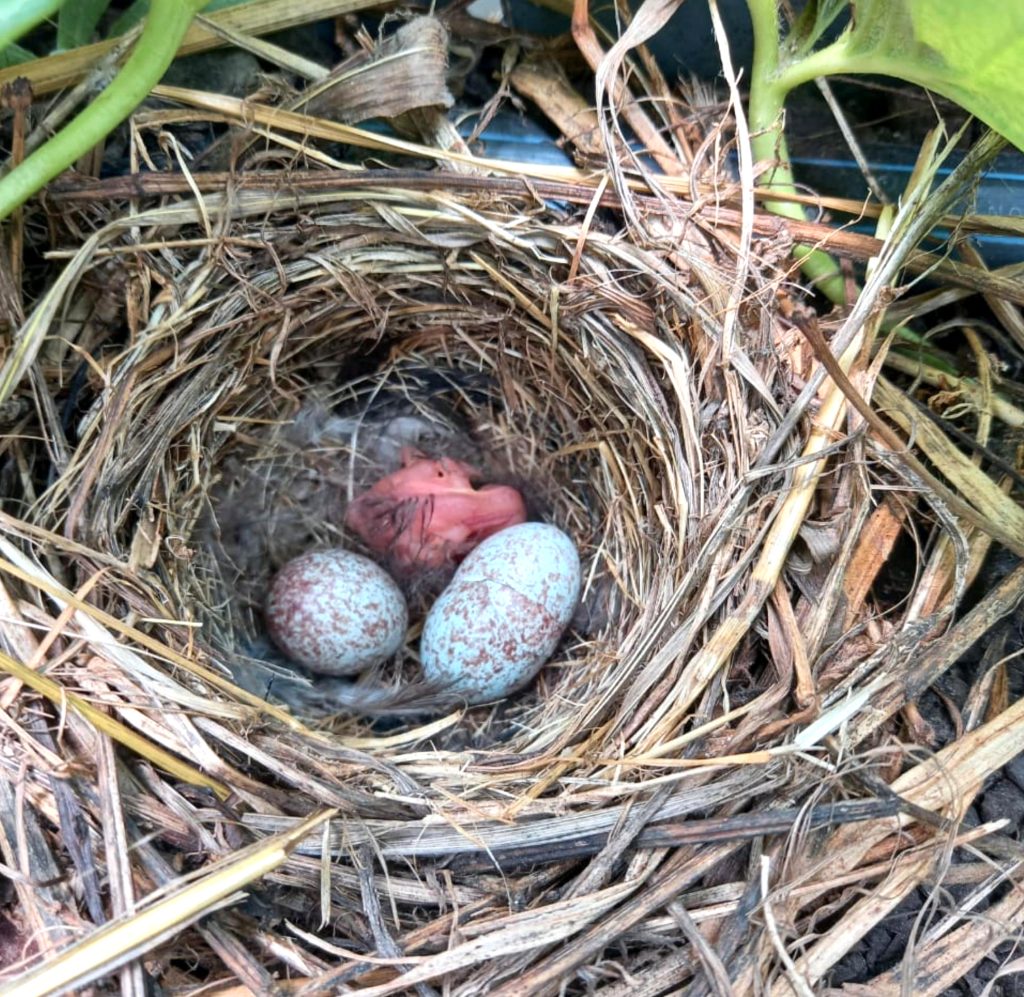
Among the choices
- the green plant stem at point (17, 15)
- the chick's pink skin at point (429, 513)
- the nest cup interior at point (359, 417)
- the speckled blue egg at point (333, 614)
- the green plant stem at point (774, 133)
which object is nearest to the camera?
the green plant stem at point (17, 15)

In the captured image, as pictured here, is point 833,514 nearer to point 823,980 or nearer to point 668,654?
point 668,654

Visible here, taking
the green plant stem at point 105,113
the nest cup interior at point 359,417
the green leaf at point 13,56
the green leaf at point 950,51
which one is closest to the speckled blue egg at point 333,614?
the nest cup interior at point 359,417

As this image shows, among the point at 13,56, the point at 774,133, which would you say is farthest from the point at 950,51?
the point at 13,56

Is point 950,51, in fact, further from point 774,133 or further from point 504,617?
point 504,617

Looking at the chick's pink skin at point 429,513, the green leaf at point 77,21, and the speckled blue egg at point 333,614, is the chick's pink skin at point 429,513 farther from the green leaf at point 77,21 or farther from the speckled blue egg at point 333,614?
the green leaf at point 77,21

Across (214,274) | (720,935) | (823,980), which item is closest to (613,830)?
(720,935)

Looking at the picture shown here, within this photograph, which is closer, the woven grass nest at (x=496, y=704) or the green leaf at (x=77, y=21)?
the woven grass nest at (x=496, y=704)
